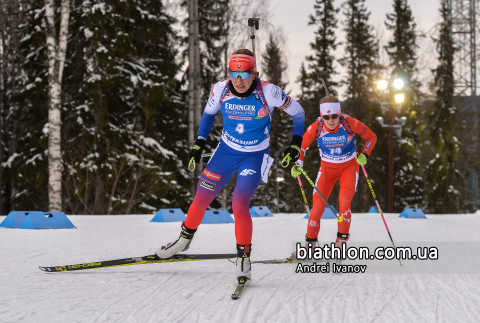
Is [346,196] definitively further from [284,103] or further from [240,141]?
[240,141]

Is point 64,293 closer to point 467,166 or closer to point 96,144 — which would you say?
point 96,144

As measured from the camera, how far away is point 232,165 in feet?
13.6

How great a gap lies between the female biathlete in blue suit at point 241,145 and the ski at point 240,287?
0.23 m

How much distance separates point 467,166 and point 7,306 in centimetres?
3952

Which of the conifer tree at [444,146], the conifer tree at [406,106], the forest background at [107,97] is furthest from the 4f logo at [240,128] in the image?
the conifer tree at [406,106]

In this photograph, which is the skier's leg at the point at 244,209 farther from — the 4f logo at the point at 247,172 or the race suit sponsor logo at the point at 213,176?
the race suit sponsor logo at the point at 213,176

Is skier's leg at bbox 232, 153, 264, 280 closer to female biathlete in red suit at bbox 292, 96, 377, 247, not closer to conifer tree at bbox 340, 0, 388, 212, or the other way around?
female biathlete in red suit at bbox 292, 96, 377, 247

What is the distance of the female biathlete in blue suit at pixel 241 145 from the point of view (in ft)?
12.9

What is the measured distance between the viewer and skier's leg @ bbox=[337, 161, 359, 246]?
5176mm

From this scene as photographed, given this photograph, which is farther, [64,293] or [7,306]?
[64,293]

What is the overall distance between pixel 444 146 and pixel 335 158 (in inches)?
1072

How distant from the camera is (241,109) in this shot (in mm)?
4023

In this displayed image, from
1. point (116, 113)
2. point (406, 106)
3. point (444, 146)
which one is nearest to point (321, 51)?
point (406, 106)

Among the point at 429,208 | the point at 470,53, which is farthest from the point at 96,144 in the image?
the point at 429,208
